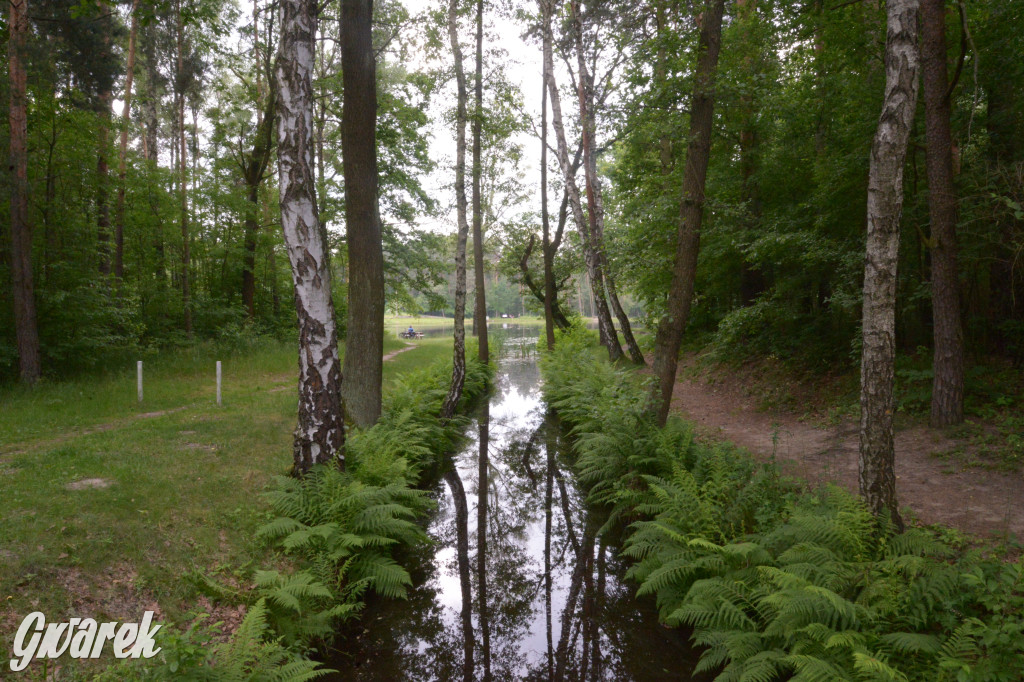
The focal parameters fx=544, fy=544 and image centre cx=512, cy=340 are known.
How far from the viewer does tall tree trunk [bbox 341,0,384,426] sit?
8164mm

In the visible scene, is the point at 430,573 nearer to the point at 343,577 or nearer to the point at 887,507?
the point at 343,577

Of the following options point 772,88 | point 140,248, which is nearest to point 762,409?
point 772,88

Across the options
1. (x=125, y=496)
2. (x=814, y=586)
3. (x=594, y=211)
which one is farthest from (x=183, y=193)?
(x=814, y=586)

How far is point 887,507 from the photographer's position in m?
4.62

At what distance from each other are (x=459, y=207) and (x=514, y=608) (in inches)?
374

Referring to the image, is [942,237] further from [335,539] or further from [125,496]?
[125,496]

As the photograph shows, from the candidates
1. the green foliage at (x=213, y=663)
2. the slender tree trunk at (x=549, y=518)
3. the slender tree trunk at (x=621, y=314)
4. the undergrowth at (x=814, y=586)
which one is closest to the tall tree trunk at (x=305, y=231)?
the green foliage at (x=213, y=663)

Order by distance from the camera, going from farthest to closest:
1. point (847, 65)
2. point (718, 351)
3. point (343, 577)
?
point (718, 351) < point (847, 65) < point (343, 577)

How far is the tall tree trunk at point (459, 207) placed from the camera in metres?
12.7

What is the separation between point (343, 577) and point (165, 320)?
15.7 m

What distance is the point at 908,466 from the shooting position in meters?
6.60

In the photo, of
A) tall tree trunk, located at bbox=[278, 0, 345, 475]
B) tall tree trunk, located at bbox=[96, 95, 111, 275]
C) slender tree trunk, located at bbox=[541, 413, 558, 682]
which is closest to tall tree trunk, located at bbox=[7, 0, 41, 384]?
tall tree trunk, located at bbox=[96, 95, 111, 275]

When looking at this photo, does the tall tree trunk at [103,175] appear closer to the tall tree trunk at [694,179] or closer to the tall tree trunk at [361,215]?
the tall tree trunk at [361,215]

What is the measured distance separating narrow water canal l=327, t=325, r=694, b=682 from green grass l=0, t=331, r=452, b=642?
1.58 meters
